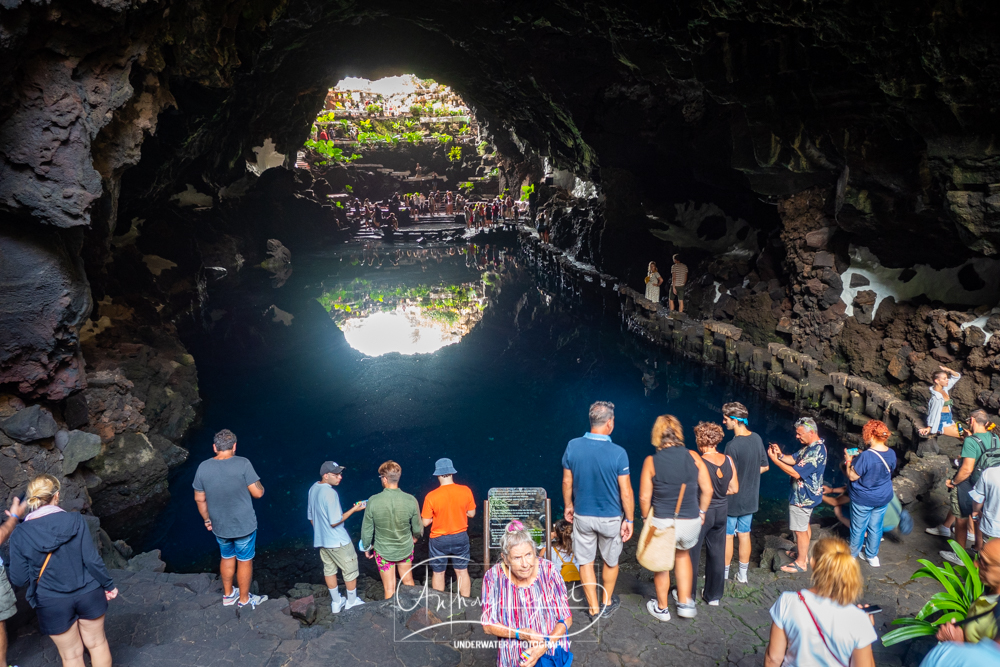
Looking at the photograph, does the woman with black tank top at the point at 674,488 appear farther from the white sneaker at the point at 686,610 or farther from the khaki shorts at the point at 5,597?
the khaki shorts at the point at 5,597

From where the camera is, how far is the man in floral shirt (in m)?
5.70

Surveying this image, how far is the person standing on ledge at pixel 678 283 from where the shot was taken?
15.6 m

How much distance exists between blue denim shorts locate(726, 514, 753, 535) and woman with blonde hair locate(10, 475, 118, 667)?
515 cm

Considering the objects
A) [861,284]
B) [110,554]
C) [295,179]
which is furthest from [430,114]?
[110,554]

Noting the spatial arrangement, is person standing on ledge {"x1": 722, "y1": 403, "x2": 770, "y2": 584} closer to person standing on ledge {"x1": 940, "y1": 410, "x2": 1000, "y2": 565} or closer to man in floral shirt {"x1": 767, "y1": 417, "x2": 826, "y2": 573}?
man in floral shirt {"x1": 767, "y1": 417, "x2": 826, "y2": 573}

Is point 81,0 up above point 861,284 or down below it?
above

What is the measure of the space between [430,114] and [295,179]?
1721cm

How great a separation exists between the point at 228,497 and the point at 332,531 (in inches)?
38.0

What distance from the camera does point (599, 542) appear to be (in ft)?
17.0

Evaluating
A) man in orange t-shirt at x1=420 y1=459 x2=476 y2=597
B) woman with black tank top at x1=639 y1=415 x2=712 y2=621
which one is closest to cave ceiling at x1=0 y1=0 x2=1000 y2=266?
man in orange t-shirt at x1=420 y1=459 x2=476 y2=597

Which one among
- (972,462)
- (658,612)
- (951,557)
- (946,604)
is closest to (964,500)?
(972,462)

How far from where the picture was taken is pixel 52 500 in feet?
14.1

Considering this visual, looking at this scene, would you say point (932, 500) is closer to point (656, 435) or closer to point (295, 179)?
point (656, 435)

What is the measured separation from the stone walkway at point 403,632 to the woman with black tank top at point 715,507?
0.25 meters
